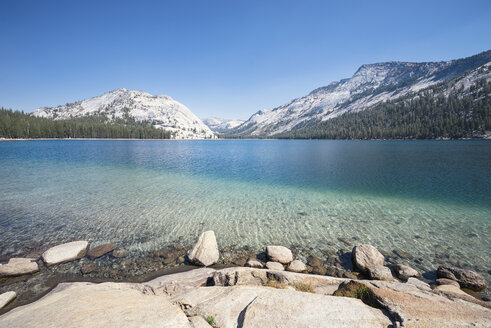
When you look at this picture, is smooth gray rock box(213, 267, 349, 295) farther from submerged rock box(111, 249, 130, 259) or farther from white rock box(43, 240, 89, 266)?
white rock box(43, 240, 89, 266)

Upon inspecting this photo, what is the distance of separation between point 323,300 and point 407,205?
891 inches

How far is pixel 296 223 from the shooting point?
742 inches

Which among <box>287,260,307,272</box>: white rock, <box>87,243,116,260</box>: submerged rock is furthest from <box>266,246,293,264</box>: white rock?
<box>87,243,116,260</box>: submerged rock

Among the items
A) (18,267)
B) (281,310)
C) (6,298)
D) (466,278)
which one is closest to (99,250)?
(18,267)

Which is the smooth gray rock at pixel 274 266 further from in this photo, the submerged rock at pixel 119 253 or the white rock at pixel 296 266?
the submerged rock at pixel 119 253

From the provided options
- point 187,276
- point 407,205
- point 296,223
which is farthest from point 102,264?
point 407,205

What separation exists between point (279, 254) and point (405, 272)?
728 cm

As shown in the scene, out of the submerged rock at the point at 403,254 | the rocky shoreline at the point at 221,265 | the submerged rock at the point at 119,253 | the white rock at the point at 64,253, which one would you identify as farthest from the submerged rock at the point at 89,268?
the submerged rock at the point at 403,254

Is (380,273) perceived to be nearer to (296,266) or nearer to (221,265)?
(296,266)

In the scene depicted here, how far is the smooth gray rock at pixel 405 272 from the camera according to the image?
11.7 meters

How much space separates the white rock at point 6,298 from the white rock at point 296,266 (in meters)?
13.7

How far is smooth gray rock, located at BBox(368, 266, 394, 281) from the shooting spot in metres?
11.1

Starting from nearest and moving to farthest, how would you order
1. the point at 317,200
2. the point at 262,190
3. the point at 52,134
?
1. the point at 317,200
2. the point at 262,190
3. the point at 52,134

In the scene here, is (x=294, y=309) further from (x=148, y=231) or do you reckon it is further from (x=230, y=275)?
(x=148, y=231)
